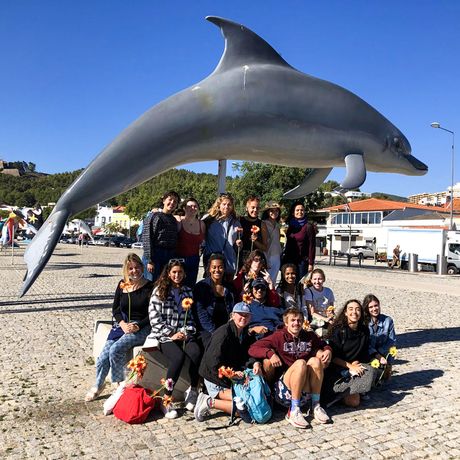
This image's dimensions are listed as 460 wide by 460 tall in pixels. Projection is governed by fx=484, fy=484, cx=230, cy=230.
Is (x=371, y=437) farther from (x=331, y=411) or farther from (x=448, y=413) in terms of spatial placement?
(x=448, y=413)

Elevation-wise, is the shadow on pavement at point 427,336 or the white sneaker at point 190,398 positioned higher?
the white sneaker at point 190,398

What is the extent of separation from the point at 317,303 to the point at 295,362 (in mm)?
1998

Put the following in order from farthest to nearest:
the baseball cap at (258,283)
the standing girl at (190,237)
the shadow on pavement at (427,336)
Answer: the shadow on pavement at (427,336) < the standing girl at (190,237) < the baseball cap at (258,283)

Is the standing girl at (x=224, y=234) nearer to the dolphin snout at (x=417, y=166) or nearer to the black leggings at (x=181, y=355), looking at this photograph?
the black leggings at (x=181, y=355)

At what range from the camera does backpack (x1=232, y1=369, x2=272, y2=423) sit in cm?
446

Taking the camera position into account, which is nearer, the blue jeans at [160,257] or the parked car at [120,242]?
the blue jeans at [160,257]

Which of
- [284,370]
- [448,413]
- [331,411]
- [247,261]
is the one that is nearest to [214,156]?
[247,261]

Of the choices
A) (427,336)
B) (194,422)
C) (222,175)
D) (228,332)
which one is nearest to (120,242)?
(427,336)

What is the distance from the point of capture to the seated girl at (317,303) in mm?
6402

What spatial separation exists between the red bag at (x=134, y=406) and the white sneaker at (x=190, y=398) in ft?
1.16

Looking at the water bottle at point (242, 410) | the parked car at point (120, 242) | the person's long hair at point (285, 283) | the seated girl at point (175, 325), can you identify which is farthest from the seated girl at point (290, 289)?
the parked car at point (120, 242)

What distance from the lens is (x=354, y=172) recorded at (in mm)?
6621

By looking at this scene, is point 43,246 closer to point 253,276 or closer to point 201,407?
point 201,407

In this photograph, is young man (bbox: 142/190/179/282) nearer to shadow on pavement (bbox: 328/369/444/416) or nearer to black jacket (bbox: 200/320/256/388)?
black jacket (bbox: 200/320/256/388)
